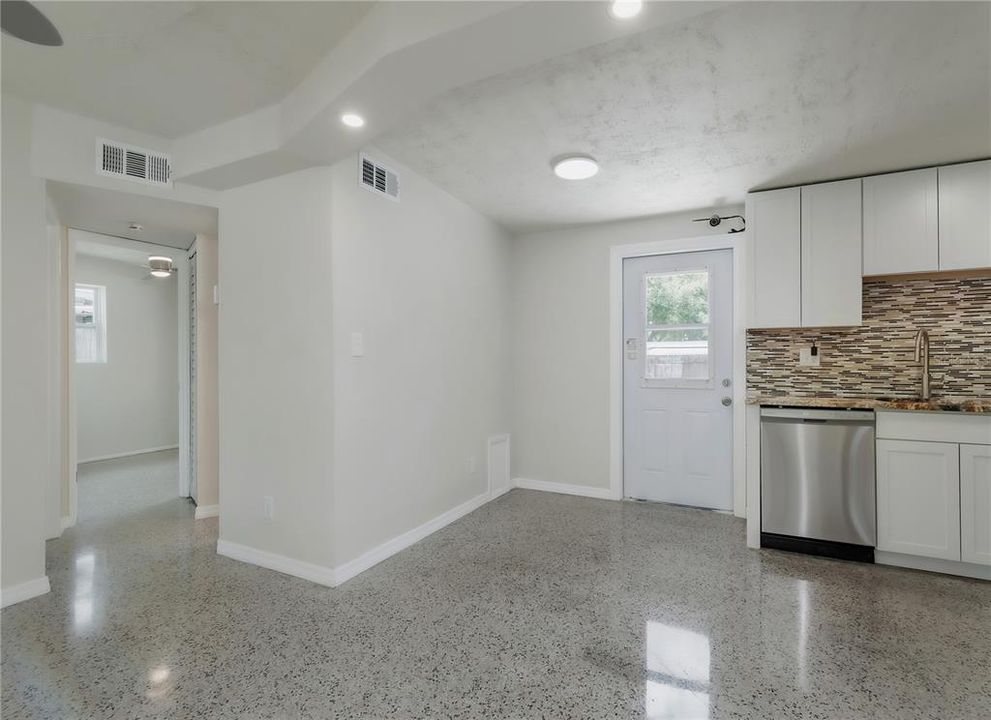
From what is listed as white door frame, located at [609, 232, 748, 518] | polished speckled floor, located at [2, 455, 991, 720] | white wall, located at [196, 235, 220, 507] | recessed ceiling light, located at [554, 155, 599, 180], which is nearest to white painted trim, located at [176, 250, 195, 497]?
white wall, located at [196, 235, 220, 507]

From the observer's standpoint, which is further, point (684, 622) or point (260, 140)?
point (260, 140)

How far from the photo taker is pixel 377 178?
3023 mm

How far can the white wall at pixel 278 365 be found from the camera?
275 cm

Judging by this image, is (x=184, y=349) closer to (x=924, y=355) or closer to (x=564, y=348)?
(x=564, y=348)

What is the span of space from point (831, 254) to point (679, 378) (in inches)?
55.4

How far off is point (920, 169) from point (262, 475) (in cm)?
452

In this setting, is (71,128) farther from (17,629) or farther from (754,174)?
(754,174)

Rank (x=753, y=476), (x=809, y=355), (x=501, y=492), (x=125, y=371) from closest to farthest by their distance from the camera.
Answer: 1. (x=753, y=476)
2. (x=809, y=355)
3. (x=501, y=492)
4. (x=125, y=371)

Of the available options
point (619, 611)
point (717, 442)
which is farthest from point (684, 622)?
point (717, 442)

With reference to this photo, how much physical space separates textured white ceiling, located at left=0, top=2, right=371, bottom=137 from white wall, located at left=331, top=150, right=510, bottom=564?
25.9 inches

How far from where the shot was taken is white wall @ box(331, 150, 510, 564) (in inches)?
111

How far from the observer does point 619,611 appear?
2395mm

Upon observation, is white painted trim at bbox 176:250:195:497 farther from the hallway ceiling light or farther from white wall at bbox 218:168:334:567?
white wall at bbox 218:168:334:567

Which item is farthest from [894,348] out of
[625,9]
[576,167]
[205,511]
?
[205,511]
